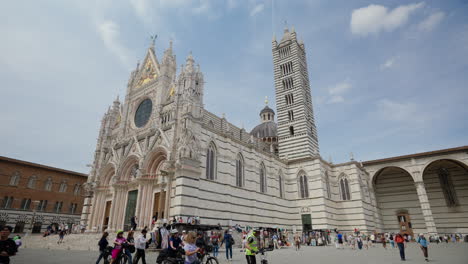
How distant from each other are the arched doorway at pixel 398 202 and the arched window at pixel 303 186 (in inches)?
496

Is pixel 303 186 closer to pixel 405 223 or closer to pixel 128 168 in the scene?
pixel 405 223

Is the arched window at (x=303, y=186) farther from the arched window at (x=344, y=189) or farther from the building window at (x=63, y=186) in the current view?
the building window at (x=63, y=186)

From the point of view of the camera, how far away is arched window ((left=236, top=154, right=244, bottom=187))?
942 inches

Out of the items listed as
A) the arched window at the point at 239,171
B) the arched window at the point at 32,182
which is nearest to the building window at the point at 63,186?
the arched window at the point at 32,182

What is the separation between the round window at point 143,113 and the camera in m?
26.0

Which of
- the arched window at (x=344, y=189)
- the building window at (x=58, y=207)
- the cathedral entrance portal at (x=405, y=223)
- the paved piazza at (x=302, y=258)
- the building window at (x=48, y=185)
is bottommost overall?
the paved piazza at (x=302, y=258)

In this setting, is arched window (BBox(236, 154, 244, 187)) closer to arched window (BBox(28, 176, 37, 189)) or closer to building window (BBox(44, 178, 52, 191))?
building window (BBox(44, 178, 52, 191))

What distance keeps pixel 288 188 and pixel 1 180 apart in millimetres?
32207

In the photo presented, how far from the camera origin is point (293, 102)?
33812 mm

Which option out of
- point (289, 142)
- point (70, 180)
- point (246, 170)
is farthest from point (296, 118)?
point (70, 180)

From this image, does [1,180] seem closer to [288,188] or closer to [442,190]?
[288,188]

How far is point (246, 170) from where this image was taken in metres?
24.9

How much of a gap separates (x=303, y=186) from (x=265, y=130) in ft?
51.1

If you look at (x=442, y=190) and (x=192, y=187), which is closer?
(x=192, y=187)
